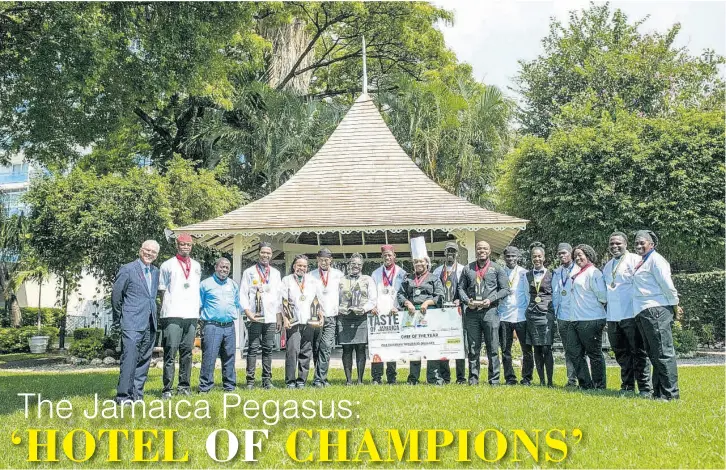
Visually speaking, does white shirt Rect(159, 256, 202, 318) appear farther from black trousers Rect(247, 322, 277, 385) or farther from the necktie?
black trousers Rect(247, 322, 277, 385)

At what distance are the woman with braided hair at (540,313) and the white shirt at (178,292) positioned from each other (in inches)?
179

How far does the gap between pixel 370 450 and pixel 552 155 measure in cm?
1575

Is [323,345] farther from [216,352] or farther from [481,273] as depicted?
[481,273]

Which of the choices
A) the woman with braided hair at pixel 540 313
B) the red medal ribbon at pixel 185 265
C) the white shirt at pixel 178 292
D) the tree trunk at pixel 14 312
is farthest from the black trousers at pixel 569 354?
the tree trunk at pixel 14 312

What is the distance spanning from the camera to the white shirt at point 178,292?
903cm

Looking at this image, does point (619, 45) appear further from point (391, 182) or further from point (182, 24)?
point (182, 24)

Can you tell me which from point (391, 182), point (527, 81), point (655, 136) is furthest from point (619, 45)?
point (391, 182)

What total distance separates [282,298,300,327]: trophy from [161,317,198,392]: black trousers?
1237 millimetres

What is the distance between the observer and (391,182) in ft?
53.2

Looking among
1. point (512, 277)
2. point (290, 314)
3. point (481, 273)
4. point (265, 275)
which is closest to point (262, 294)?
point (265, 275)

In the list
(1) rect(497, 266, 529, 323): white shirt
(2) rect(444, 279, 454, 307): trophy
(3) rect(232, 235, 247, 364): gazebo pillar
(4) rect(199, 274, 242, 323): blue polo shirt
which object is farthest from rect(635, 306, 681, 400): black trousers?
(3) rect(232, 235, 247, 364): gazebo pillar

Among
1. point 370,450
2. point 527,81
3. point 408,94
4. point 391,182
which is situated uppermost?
point 527,81

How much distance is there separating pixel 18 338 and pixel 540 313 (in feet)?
74.2

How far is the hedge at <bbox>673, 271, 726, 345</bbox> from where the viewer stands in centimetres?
2030
